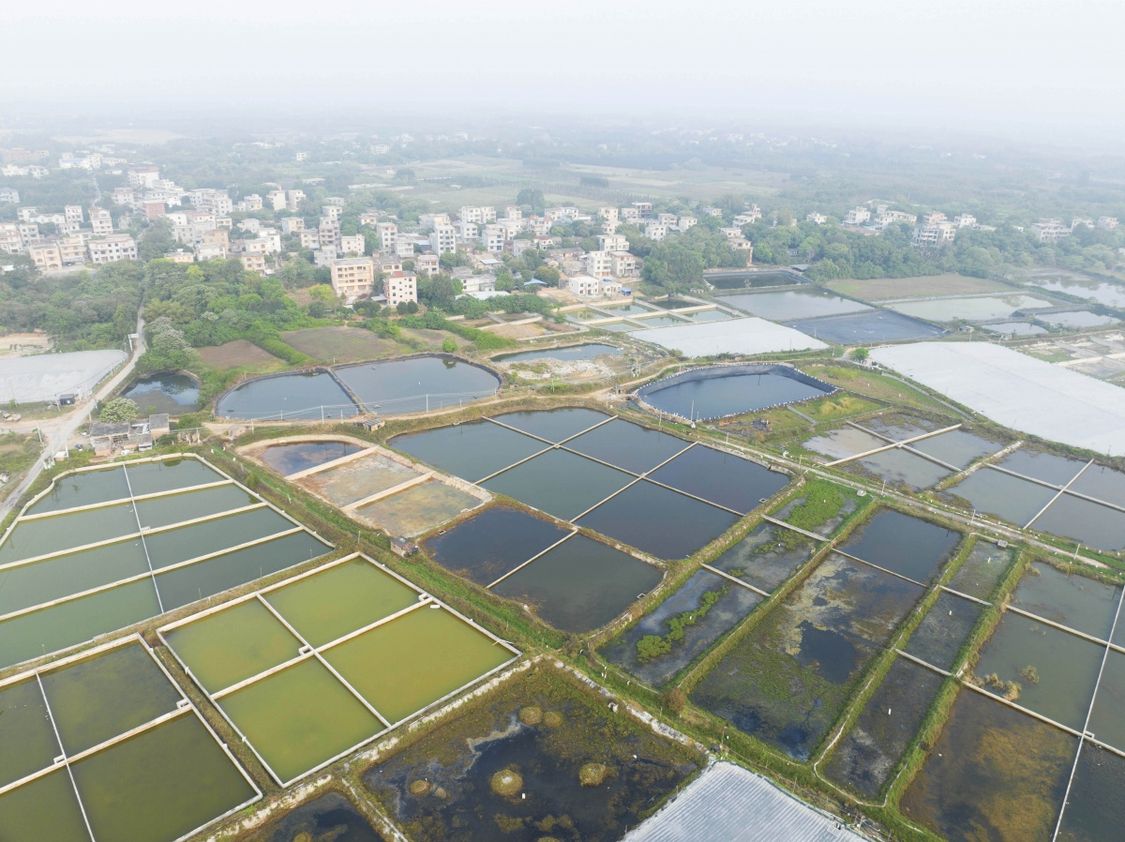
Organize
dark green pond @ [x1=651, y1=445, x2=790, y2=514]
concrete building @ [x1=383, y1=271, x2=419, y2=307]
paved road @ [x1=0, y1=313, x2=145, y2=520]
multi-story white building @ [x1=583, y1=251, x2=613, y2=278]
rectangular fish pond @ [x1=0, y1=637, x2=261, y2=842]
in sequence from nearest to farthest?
rectangular fish pond @ [x1=0, y1=637, x2=261, y2=842]
paved road @ [x1=0, y1=313, x2=145, y2=520]
dark green pond @ [x1=651, y1=445, x2=790, y2=514]
concrete building @ [x1=383, y1=271, x2=419, y2=307]
multi-story white building @ [x1=583, y1=251, x2=613, y2=278]

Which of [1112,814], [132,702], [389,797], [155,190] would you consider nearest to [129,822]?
[132,702]

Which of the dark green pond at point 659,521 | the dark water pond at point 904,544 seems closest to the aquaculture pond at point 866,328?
the dark water pond at point 904,544

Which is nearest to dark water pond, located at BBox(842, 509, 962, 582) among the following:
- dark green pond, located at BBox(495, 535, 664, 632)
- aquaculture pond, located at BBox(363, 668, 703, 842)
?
dark green pond, located at BBox(495, 535, 664, 632)

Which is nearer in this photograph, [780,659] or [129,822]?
[129,822]

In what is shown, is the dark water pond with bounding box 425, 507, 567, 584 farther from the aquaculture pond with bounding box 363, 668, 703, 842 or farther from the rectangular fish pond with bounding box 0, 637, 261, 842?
the rectangular fish pond with bounding box 0, 637, 261, 842

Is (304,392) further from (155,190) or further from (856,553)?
(155,190)

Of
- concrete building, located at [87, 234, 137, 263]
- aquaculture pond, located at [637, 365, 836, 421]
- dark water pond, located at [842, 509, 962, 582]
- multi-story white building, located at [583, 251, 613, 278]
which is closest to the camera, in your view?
dark water pond, located at [842, 509, 962, 582]

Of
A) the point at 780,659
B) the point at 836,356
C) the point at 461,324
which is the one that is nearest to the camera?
the point at 780,659
